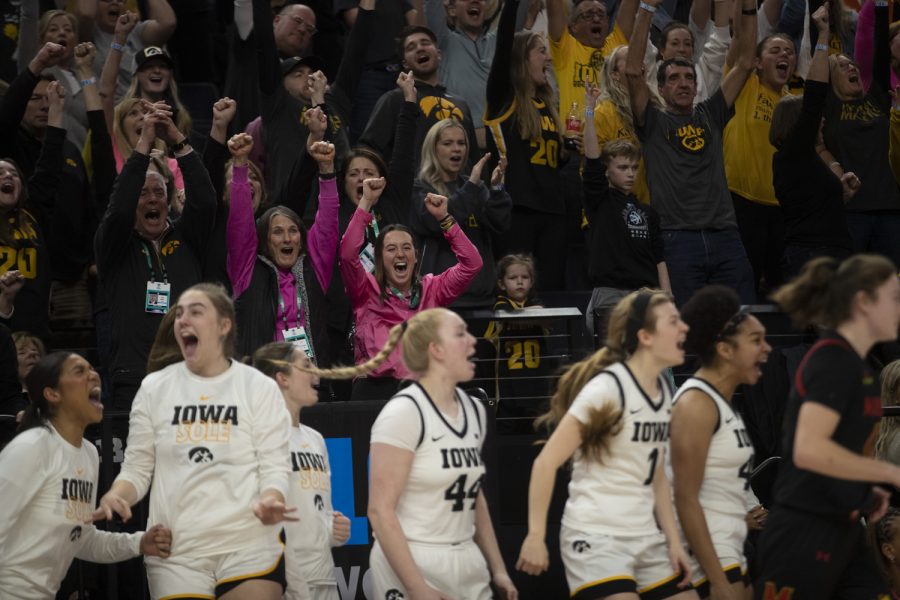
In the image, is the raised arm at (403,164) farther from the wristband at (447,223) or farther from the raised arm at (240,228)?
the raised arm at (240,228)

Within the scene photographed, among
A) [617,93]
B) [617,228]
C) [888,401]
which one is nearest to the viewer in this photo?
[888,401]

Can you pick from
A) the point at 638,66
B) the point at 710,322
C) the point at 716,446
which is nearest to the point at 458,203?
the point at 638,66

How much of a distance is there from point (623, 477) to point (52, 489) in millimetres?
2670

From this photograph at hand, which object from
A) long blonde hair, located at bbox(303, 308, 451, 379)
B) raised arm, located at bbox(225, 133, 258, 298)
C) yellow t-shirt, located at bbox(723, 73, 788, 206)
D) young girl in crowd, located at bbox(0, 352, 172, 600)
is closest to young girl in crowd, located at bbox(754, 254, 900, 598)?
long blonde hair, located at bbox(303, 308, 451, 379)

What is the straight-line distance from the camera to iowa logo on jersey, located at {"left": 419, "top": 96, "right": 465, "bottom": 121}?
1019cm

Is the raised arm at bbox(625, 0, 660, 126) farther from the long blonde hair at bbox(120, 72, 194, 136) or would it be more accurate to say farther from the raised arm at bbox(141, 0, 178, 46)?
the raised arm at bbox(141, 0, 178, 46)

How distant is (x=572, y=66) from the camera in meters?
11.2

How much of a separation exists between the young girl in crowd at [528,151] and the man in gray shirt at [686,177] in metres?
0.75

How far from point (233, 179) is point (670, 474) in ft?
12.0

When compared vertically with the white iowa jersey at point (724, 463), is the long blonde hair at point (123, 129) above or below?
above

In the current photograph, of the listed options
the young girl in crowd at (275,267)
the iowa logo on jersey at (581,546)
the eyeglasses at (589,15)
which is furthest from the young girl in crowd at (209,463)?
the eyeglasses at (589,15)

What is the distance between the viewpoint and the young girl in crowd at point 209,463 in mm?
5848

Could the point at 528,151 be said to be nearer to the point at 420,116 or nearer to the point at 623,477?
the point at 420,116

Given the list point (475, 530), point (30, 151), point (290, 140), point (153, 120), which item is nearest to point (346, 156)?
point (290, 140)
